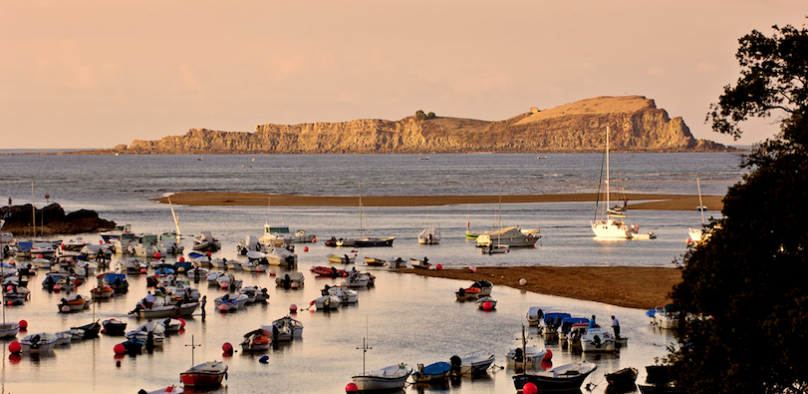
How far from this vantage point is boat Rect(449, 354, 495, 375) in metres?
32.2

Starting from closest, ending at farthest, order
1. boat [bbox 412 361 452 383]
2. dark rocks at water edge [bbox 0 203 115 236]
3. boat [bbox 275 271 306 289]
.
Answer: boat [bbox 412 361 452 383] < boat [bbox 275 271 306 289] < dark rocks at water edge [bbox 0 203 115 236]

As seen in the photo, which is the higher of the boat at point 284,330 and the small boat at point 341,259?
the small boat at point 341,259

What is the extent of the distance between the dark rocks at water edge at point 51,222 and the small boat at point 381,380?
6005 cm

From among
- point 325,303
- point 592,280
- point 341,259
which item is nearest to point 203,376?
point 325,303

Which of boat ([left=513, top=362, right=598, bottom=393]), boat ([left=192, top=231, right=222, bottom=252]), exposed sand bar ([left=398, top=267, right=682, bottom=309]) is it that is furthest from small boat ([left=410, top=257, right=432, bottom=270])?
boat ([left=513, top=362, right=598, bottom=393])

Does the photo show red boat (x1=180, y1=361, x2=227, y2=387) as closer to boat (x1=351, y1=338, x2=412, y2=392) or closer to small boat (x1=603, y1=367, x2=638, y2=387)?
boat (x1=351, y1=338, x2=412, y2=392)

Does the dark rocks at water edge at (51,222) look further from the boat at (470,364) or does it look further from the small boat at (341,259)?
the boat at (470,364)

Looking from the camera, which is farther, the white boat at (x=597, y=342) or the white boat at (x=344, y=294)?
the white boat at (x=344, y=294)

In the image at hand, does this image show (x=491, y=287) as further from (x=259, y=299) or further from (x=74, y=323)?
(x=74, y=323)

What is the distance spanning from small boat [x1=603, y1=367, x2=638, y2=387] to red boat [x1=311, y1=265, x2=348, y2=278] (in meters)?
27.9

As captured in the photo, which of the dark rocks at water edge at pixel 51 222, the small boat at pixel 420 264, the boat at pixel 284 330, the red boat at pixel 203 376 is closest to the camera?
the red boat at pixel 203 376

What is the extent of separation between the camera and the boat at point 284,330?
124 ft

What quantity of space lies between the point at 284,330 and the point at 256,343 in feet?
6.54

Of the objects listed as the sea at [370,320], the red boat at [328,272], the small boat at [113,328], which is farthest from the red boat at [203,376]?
the red boat at [328,272]
